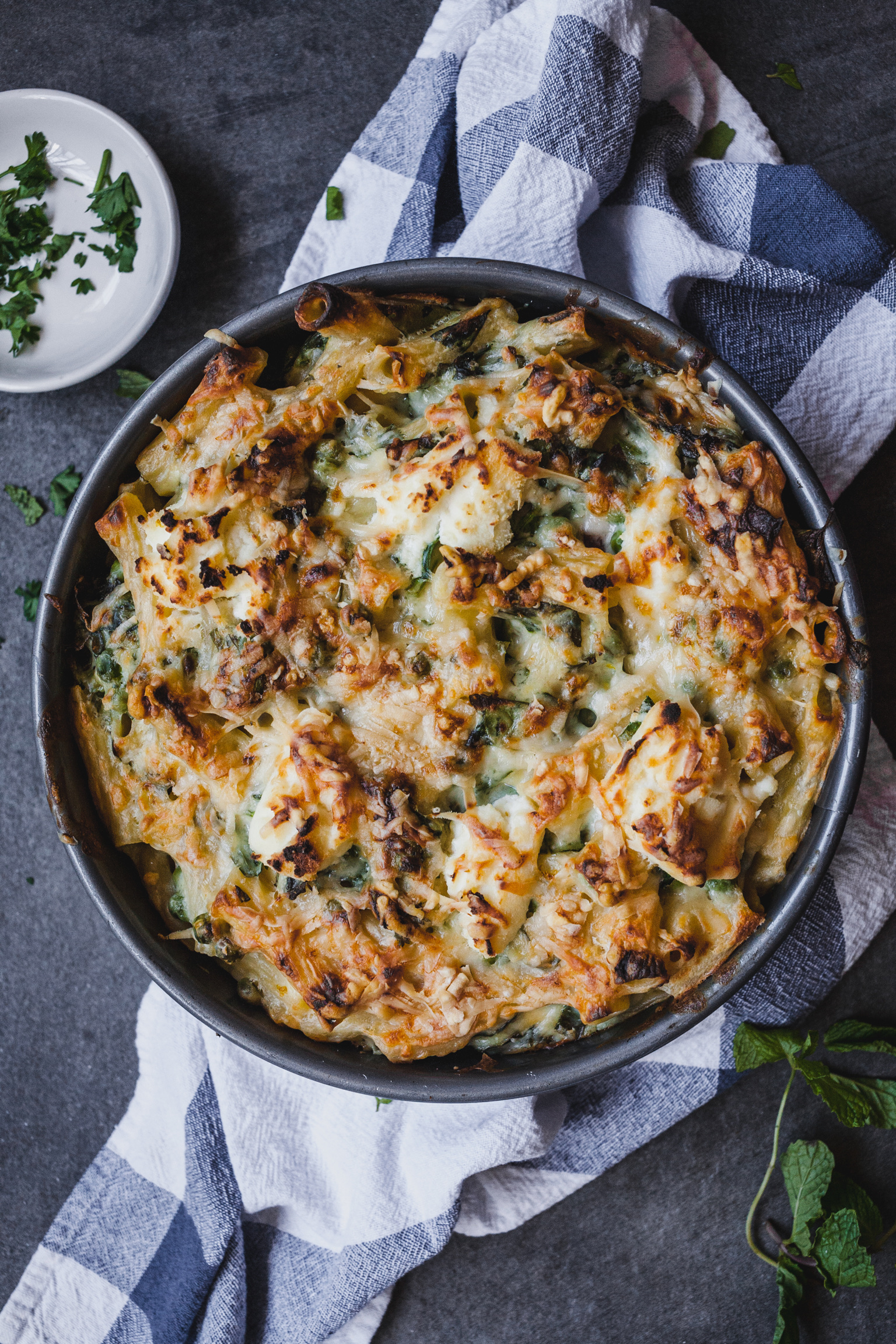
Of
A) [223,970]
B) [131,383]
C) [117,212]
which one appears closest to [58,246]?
[117,212]

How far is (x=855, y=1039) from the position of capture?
3.57 meters

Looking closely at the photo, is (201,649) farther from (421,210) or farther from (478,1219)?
(478,1219)

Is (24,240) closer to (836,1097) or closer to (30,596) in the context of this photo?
(30,596)

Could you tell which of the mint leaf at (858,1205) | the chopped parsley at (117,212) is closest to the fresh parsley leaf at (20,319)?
the chopped parsley at (117,212)

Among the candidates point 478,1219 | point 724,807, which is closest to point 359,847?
point 724,807

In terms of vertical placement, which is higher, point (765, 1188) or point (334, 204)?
point (334, 204)

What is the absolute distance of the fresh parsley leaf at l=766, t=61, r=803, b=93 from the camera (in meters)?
3.63

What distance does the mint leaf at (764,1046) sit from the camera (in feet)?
11.2

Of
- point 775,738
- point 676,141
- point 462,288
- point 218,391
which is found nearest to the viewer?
point 775,738

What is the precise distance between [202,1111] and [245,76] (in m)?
3.69

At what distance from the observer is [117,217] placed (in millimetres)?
3549

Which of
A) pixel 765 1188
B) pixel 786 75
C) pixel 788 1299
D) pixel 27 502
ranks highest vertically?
pixel 786 75

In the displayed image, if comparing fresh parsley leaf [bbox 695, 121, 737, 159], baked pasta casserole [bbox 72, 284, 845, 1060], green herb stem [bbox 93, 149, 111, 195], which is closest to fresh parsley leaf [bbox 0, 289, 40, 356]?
green herb stem [bbox 93, 149, 111, 195]

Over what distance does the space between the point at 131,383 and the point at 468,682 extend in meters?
1.92
